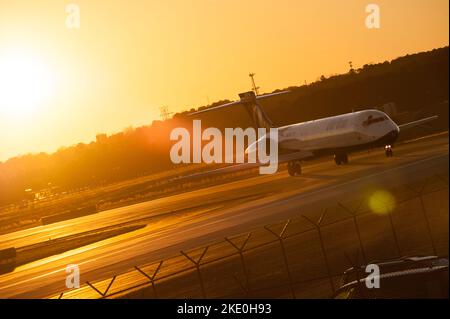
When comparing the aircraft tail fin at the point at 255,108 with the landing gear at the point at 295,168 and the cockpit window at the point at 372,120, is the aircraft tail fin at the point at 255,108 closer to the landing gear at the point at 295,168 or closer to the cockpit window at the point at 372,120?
the landing gear at the point at 295,168

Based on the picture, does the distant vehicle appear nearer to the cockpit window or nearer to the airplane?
the airplane

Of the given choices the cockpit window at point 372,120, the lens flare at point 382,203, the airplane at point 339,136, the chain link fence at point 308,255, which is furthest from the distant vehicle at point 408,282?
the cockpit window at point 372,120

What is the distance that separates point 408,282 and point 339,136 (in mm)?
38924

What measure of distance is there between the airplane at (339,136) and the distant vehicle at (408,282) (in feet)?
113

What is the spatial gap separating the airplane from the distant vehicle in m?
34.4

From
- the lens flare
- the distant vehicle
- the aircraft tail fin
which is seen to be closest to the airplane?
the aircraft tail fin

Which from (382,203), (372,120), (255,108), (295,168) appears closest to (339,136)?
(372,120)

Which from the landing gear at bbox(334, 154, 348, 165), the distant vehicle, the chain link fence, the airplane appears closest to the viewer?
the distant vehicle

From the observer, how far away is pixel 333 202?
25.8 metres

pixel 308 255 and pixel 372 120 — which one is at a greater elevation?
pixel 372 120

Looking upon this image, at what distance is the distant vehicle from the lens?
21891mm

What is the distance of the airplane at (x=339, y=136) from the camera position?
5738 centimetres

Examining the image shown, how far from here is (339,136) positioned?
2384 inches

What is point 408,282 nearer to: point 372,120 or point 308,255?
point 308,255
